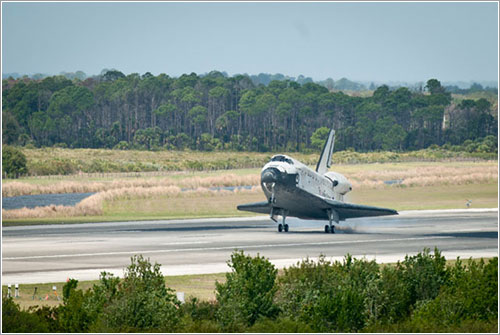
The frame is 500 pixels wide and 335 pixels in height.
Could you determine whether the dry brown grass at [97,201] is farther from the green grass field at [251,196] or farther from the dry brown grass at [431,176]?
the dry brown grass at [431,176]

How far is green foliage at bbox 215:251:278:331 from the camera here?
20406mm

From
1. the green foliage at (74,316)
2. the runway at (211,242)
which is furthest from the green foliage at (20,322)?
the runway at (211,242)

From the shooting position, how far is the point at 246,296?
69.6 feet

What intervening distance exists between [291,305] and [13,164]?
118633mm

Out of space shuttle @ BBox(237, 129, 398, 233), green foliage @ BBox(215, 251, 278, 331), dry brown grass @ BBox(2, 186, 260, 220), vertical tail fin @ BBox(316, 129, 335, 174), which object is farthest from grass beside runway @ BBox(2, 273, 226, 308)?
dry brown grass @ BBox(2, 186, 260, 220)

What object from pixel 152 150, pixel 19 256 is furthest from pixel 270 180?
pixel 152 150

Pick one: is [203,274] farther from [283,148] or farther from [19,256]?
[283,148]

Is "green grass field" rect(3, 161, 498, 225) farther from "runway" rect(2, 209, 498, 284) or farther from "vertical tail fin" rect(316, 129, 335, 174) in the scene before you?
"vertical tail fin" rect(316, 129, 335, 174)

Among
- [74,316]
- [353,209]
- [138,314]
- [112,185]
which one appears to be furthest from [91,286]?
[112,185]

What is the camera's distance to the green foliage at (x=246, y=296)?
2041 cm

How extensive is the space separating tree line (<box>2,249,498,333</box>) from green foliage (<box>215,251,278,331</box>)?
2cm

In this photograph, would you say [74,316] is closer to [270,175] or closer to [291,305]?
[291,305]

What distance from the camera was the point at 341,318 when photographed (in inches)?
754

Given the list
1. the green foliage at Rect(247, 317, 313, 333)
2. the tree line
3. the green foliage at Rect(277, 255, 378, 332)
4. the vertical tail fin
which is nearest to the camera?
the green foliage at Rect(247, 317, 313, 333)
